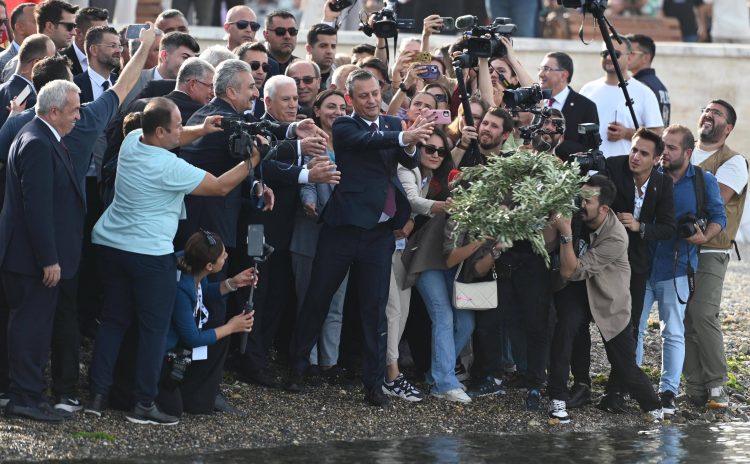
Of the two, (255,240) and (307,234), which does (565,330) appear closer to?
(307,234)

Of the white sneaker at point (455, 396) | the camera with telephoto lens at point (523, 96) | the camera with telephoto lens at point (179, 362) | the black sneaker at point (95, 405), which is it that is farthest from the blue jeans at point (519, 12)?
the black sneaker at point (95, 405)

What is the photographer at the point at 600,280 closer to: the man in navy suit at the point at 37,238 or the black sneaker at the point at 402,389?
the black sneaker at the point at 402,389

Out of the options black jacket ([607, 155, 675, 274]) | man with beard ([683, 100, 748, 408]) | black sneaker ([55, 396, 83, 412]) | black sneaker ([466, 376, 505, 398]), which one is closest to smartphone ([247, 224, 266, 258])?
black sneaker ([55, 396, 83, 412])

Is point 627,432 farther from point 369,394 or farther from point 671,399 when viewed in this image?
point 369,394

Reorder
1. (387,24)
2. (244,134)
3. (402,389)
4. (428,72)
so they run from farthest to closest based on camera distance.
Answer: (387,24) < (428,72) < (402,389) < (244,134)

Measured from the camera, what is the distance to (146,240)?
10.1m

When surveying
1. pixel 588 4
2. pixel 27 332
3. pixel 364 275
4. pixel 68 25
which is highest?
pixel 588 4

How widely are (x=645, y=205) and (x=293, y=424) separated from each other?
10.8 feet

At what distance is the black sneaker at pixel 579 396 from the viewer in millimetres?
11750

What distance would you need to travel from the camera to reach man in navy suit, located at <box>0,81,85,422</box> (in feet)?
32.3

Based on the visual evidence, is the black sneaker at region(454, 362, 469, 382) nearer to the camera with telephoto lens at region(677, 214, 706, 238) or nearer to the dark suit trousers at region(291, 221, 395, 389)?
the dark suit trousers at region(291, 221, 395, 389)

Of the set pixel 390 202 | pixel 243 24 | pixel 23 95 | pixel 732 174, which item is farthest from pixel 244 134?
pixel 732 174

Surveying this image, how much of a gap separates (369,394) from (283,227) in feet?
4.58


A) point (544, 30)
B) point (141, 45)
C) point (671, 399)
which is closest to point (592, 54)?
point (544, 30)
